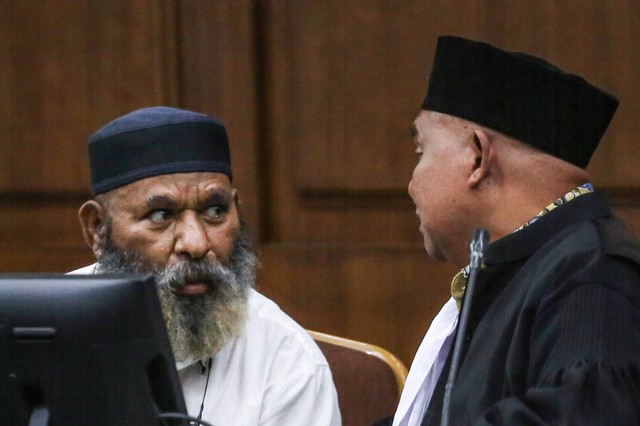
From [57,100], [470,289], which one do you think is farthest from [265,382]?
[57,100]

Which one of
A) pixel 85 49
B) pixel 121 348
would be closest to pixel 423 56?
pixel 85 49

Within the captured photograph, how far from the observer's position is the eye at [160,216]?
A: 106 inches

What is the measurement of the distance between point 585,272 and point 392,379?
3.44 feet

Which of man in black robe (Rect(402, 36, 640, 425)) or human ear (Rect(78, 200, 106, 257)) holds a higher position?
man in black robe (Rect(402, 36, 640, 425))

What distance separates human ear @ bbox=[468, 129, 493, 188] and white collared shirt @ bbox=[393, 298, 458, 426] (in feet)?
1.01

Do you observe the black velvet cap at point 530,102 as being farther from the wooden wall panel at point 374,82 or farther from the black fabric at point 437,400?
the wooden wall panel at point 374,82

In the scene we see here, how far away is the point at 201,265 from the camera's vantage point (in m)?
2.68

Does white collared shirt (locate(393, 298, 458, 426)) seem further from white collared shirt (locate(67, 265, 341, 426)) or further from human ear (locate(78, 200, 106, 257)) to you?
human ear (locate(78, 200, 106, 257))

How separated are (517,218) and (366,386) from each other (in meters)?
0.90

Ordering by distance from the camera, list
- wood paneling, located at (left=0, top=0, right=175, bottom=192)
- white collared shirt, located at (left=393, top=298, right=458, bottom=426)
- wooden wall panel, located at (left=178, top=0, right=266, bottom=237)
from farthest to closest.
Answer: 1. wood paneling, located at (left=0, top=0, right=175, bottom=192)
2. wooden wall panel, located at (left=178, top=0, right=266, bottom=237)
3. white collared shirt, located at (left=393, top=298, right=458, bottom=426)

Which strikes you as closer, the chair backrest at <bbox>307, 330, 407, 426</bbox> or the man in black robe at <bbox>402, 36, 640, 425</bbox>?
the man in black robe at <bbox>402, 36, 640, 425</bbox>

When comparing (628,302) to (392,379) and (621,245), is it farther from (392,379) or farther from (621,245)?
(392,379)

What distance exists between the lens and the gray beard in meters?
2.65

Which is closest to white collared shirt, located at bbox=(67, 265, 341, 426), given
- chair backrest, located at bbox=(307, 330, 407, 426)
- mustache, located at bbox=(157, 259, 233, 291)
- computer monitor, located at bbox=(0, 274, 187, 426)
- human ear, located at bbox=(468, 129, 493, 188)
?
mustache, located at bbox=(157, 259, 233, 291)
